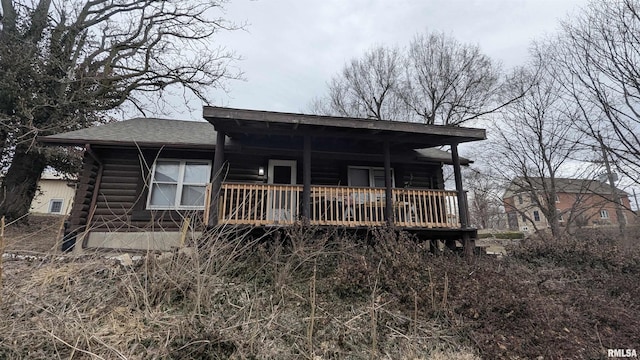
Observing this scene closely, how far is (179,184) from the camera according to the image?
8.57 meters

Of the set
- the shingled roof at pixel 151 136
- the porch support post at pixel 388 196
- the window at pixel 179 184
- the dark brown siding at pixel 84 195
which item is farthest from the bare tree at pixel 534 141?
the dark brown siding at pixel 84 195

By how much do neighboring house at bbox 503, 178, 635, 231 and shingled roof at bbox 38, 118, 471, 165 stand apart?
29.4ft

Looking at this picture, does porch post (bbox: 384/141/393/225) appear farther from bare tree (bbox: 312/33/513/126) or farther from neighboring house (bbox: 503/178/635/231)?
bare tree (bbox: 312/33/513/126)

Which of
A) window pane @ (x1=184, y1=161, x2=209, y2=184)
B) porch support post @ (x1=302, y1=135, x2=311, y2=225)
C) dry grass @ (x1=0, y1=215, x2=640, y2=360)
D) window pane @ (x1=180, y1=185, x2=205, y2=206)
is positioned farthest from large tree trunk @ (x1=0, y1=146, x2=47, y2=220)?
porch support post @ (x1=302, y1=135, x2=311, y2=225)

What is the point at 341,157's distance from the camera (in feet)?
28.7

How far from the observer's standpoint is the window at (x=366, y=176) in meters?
9.91

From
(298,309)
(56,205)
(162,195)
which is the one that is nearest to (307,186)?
(298,309)

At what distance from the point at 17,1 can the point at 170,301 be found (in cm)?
1630

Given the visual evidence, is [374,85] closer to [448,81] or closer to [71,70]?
[448,81]

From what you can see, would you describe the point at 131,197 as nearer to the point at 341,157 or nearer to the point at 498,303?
the point at 341,157

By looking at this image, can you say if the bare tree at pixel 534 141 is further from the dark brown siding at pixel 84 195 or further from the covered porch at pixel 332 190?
the dark brown siding at pixel 84 195

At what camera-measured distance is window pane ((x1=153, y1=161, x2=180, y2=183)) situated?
859 cm

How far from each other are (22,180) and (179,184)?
711 cm

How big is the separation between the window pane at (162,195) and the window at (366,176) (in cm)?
561
